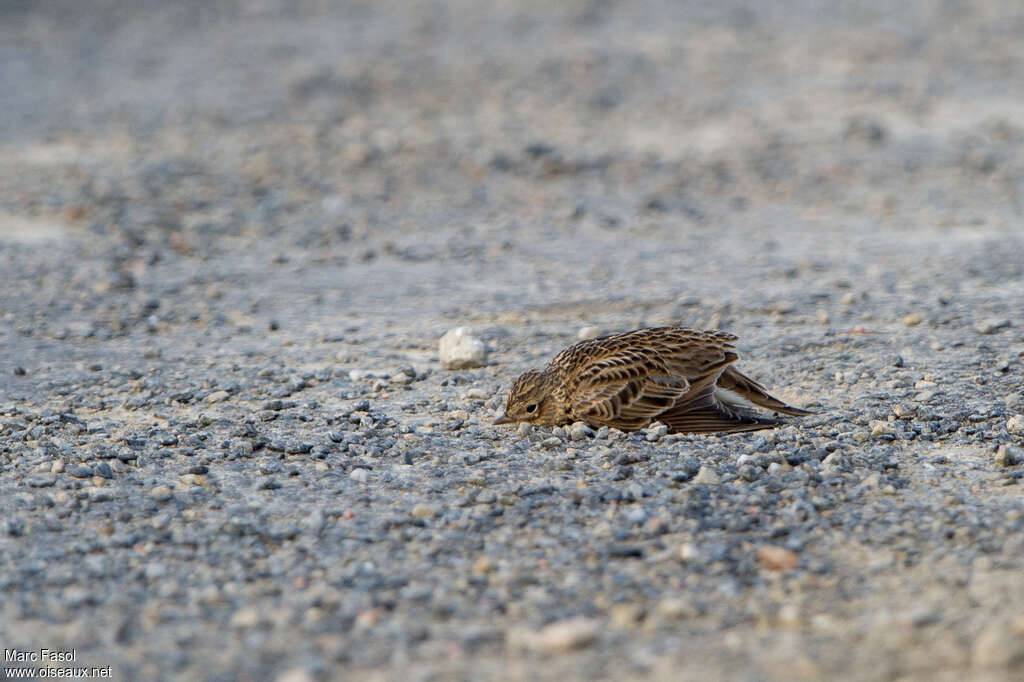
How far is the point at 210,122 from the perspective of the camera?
14.4 metres

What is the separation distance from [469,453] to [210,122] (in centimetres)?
940

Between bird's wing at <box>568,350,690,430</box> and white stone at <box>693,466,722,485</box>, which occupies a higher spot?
bird's wing at <box>568,350,690,430</box>

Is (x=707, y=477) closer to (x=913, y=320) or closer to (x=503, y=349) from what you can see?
(x=503, y=349)

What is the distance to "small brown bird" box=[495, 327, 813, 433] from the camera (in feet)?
20.2

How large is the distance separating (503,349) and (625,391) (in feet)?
5.52

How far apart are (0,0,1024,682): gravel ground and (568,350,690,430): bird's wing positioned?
16cm

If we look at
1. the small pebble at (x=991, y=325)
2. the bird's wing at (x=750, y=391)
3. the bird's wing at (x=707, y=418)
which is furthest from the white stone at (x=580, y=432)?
the small pebble at (x=991, y=325)

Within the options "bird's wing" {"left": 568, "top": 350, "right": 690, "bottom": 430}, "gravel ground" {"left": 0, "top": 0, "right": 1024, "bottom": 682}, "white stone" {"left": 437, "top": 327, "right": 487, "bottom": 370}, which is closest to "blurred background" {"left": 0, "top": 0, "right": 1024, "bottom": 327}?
"gravel ground" {"left": 0, "top": 0, "right": 1024, "bottom": 682}

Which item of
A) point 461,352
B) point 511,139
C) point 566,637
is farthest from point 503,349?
point 511,139

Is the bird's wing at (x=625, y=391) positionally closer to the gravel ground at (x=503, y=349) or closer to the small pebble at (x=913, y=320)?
the gravel ground at (x=503, y=349)

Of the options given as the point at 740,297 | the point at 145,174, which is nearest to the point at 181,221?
the point at 145,174

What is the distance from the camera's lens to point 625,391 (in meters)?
6.18

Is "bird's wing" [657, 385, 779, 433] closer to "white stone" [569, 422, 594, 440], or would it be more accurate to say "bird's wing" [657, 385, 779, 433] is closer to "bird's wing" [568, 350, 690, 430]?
"bird's wing" [568, 350, 690, 430]

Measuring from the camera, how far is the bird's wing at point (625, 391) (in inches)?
243
